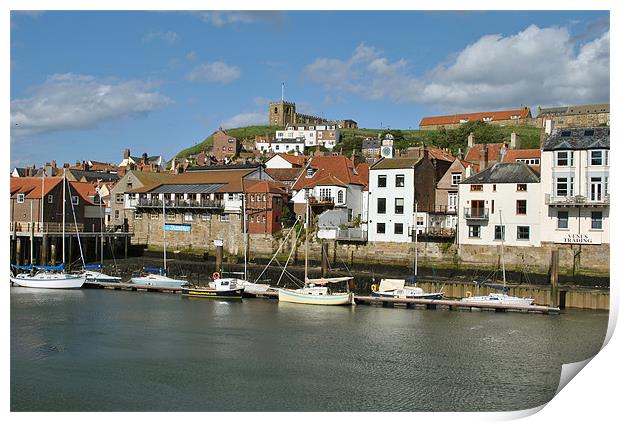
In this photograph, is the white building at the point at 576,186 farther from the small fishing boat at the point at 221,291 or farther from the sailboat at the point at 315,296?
the small fishing boat at the point at 221,291

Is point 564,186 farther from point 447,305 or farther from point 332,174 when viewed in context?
point 332,174

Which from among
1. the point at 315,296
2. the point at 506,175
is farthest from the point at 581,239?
the point at 315,296

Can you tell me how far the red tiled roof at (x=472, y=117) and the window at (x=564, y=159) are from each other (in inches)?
2186

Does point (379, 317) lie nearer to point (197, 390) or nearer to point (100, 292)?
point (197, 390)

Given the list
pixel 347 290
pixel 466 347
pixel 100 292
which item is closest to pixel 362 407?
pixel 466 347

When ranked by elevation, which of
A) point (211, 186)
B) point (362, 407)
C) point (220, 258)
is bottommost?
point (362, 407)

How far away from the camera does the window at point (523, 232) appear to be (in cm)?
3091

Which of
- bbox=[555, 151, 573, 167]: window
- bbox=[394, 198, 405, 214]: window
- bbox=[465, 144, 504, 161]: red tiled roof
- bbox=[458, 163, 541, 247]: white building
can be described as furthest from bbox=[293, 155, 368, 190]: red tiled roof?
bbox=[555, 151, 573, 167]: window

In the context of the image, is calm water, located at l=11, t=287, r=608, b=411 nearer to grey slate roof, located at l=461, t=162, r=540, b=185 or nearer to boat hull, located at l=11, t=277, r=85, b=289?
boat hull, located at l=11, t=277, r=85, b=289

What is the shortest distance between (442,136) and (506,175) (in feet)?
132

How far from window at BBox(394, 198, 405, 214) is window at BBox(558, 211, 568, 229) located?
8.15 metres

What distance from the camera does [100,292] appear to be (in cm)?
3094

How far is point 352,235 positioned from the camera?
3562 cm
